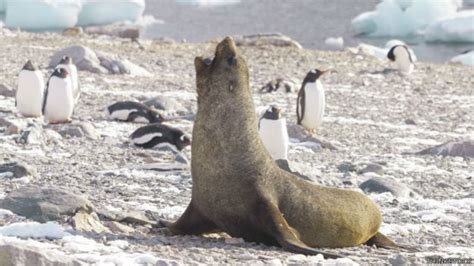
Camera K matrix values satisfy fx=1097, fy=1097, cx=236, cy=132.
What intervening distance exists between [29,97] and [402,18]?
26.7 m

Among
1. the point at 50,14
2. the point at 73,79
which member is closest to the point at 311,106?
the point at 73,79

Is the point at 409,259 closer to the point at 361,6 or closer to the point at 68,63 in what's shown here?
the point at 68,63

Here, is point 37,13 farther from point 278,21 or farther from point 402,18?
point 402,18

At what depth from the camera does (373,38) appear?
36.0m

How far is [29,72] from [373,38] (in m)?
25.2

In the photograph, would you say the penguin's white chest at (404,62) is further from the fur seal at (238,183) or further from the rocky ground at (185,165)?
A: the fur seal at (238,183)

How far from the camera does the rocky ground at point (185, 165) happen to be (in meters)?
5.09

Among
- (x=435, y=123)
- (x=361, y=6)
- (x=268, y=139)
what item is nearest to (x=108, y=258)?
(x=268, y=139)

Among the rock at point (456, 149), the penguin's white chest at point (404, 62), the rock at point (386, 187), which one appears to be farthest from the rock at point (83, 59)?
the rock at point (386, 187)

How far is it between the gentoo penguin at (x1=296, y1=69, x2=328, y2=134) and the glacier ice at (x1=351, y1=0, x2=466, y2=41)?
77.8 ft

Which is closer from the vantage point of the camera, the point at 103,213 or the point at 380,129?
the point at 103,213

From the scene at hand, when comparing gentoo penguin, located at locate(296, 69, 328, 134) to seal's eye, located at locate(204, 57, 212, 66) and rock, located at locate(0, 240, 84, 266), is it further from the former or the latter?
rock, located at locate(0, 240, 84, 266)

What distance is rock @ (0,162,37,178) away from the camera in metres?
7.11

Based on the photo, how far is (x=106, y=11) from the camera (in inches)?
1438
